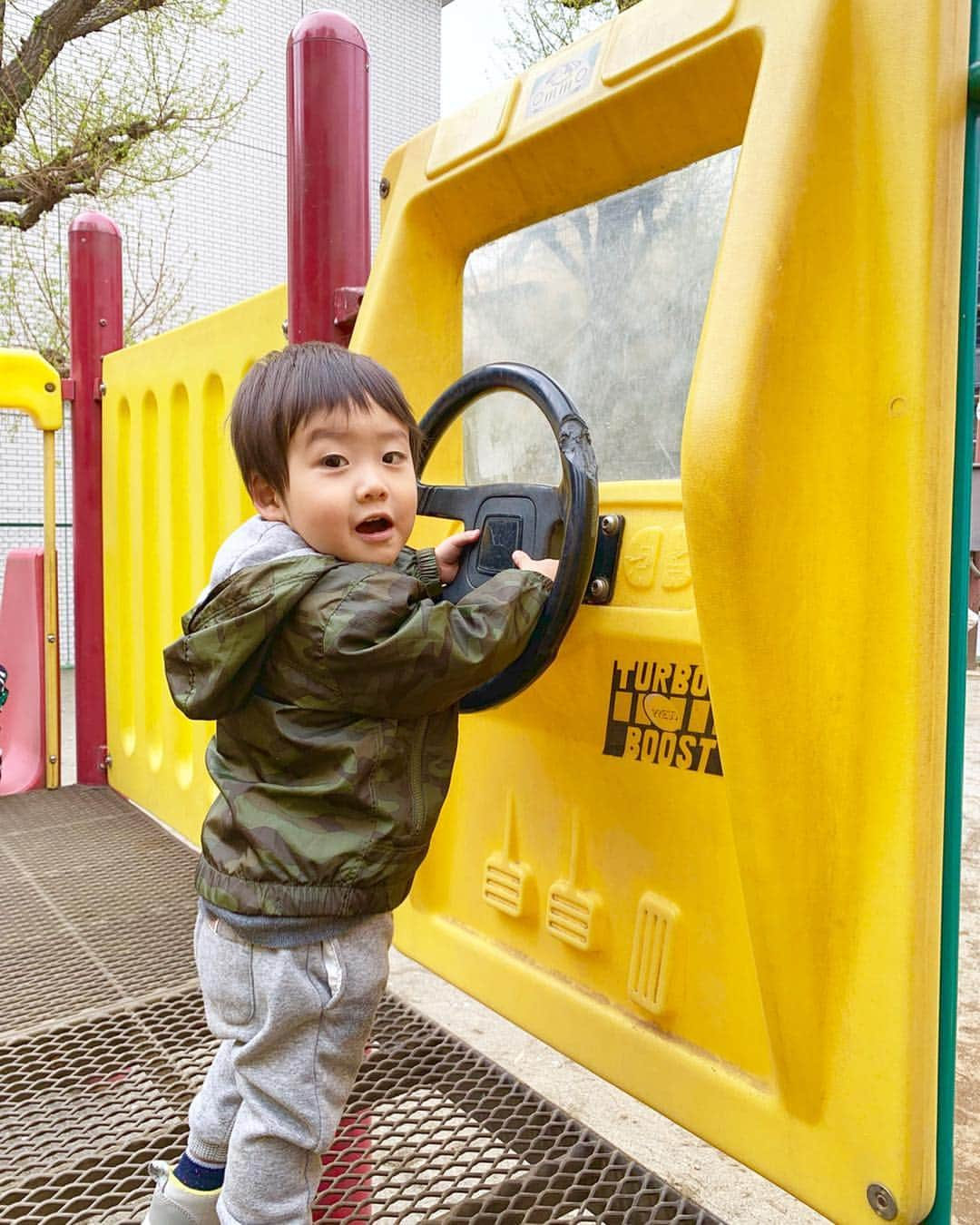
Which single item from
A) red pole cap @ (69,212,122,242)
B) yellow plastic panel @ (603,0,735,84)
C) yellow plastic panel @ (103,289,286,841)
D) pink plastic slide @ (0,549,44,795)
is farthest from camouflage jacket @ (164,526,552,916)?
red pole cap @ (69,212,122,242)

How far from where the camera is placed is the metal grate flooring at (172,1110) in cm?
128

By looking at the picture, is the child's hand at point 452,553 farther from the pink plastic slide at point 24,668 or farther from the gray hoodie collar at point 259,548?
the pink plastic slide at point 24,668

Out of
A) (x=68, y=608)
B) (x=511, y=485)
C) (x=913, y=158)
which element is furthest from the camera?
(x=68, y=608)

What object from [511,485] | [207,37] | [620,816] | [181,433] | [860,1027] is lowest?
[860,1027]

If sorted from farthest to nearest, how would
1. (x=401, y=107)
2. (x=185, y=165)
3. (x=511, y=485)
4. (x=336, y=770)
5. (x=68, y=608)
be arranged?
(x=401, y=107) → (x=185, y=165) → (x=68, y=608) → (x=511, y=485) → (x=336, y=770)

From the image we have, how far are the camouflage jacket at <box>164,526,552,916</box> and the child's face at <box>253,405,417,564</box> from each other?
0.03m

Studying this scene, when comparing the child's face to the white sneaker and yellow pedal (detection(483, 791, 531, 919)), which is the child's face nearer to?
yellow pedal (detection(483, 791, 531, 919))

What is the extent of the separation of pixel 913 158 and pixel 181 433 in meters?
2.14

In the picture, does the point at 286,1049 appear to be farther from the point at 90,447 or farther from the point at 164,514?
the point at 90,447

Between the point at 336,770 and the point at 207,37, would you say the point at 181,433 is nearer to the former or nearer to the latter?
the point at 336,770

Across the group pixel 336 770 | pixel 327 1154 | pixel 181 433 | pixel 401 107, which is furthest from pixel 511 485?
pixel 401 107

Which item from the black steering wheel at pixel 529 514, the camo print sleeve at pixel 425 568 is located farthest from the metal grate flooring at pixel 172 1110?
the camo print sleeve at pixel 425 568

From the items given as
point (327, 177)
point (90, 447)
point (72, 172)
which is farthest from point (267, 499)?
point (72, 172)

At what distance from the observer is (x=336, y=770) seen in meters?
1.11
